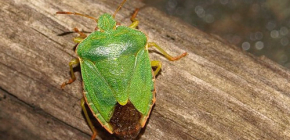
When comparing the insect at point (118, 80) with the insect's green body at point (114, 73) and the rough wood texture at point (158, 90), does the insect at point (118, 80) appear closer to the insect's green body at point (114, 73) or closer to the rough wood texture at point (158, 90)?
the insect's green body at point (114, 73)

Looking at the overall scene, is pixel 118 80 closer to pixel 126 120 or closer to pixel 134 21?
pixel 126 120

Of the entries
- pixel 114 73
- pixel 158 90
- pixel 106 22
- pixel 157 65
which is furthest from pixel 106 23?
pixel 158 90

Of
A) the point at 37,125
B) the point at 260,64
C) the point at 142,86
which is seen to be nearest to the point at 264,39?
the point at 260,64

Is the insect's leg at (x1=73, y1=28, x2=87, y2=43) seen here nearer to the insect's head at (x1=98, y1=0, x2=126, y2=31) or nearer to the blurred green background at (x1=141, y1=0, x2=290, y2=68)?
the insect's head at (x1=98, y1=0, x2=126, y2=31)

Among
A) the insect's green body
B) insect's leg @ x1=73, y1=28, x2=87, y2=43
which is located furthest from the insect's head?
insect's leg @ x1=73, y1=28, x2=87, y2=43

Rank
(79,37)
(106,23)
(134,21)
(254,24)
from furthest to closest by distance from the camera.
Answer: (254,24) → (134,21) → (79,37) → (106,23)

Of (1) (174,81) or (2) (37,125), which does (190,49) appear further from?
(2) (37,125)
